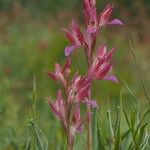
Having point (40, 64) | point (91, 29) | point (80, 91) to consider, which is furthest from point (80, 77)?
point (40, 64)

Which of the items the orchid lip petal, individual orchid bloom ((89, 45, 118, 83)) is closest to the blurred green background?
individual orchid bloom ((89, 45, 118, 83))

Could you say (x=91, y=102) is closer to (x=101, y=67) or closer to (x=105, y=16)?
(x=101, y=67)

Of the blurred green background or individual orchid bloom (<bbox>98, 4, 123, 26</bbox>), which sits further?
the blurred green background

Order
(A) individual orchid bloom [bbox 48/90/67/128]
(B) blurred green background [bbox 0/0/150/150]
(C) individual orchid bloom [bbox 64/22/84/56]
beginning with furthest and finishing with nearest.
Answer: (B) blurred green background [bbox 0/0/150/150], (C) individual orchid bloom [bbox 64/22/84/56], (A) individual orchid bloom [bbox 48/90/67/128]

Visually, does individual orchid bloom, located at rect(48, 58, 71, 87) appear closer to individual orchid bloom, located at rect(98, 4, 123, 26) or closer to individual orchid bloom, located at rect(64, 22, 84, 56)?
individual orchid bloom, located at rect(64, 22, 84, 56)

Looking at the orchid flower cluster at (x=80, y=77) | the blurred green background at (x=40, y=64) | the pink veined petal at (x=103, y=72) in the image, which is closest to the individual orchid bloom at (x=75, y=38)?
the orchid flower cluster at (x=80, y=77)

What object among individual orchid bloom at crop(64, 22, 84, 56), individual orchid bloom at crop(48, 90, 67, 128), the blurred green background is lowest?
individual orchid bloom at crop(48, 90, 67, 128)

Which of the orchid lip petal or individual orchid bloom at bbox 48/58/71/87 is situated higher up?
individual orchid bloom at bbox 48/58/71/87

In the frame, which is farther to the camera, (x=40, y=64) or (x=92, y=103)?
(x=40, y=64)

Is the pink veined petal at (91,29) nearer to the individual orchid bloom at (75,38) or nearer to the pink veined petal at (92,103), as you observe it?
the individual orchid bloom at (75,38)
